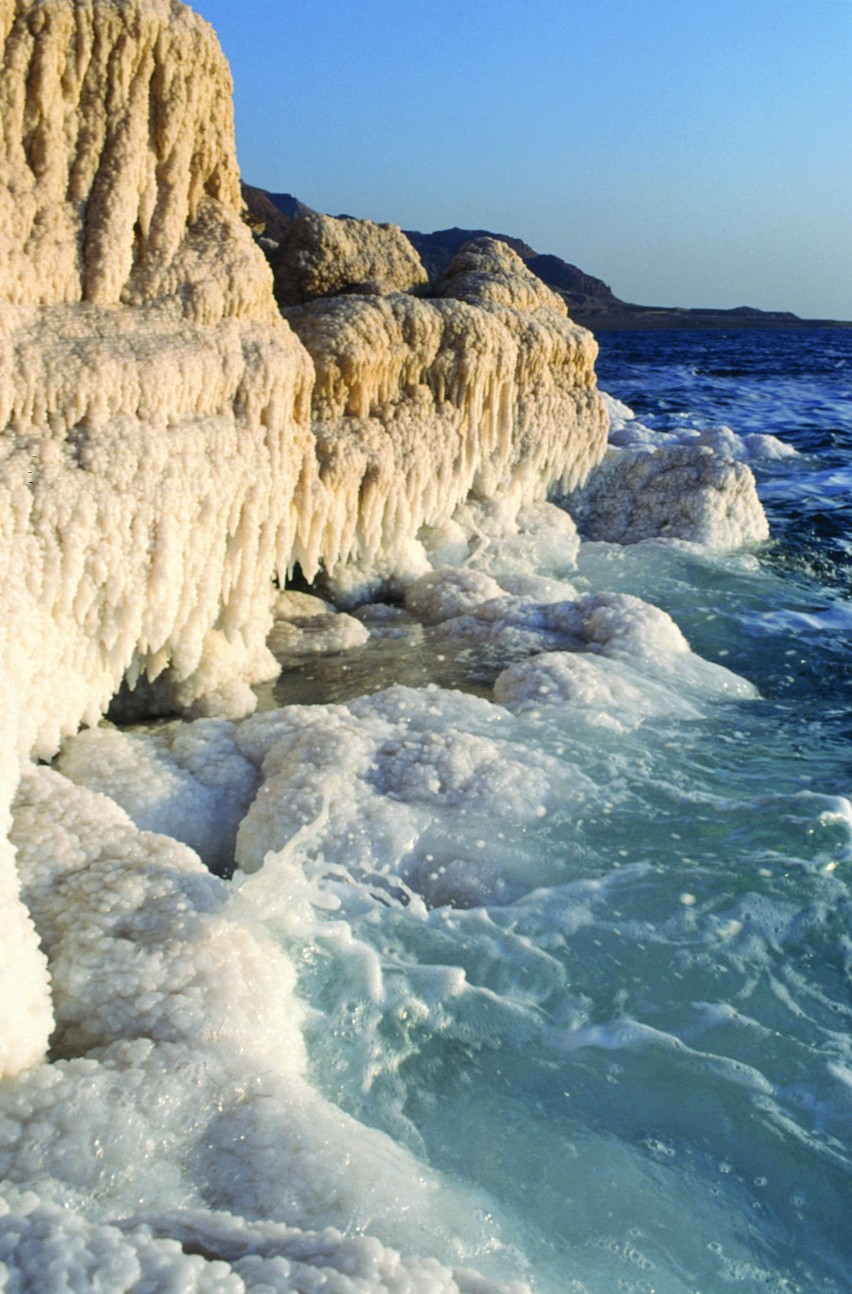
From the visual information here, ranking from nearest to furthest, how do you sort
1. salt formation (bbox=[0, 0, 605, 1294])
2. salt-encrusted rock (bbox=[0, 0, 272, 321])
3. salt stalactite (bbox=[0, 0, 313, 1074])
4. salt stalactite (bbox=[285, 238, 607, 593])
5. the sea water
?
salt formation (bbox=[0, 0, 605, 1294]), the sea water, salt stalactite (bbox=[0, 0, 313, 1074]), salt-encrusted rock (bbox=[0, 0, 272, 321]), salt stalactite (bbox=[285, 238, 607, 593])

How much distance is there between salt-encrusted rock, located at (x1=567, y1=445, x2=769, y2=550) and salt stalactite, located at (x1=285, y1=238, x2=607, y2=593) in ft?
0.95

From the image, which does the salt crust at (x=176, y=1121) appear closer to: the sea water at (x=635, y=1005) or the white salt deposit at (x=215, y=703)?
the white salt deposit at (x=215, y=703)

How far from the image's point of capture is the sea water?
95.0 inches

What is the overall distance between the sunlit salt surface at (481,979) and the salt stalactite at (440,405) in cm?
97

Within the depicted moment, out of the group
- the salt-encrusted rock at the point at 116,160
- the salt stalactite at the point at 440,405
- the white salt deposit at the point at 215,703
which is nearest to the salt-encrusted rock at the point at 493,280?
the salt stalactite at the point at 440,405

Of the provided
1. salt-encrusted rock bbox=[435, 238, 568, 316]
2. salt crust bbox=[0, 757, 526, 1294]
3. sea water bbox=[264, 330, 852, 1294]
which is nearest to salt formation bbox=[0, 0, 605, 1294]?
salt crust bbox=[0, 757, 526, 1294]

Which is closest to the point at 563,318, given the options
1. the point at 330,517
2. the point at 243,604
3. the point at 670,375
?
the point at 330,517

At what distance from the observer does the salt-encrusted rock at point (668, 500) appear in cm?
839

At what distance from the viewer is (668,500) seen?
8469mm

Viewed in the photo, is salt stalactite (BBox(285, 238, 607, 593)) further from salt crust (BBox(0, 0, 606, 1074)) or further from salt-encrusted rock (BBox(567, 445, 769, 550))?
salt-encrusted rock (BBox(567, 445, 769, 550))

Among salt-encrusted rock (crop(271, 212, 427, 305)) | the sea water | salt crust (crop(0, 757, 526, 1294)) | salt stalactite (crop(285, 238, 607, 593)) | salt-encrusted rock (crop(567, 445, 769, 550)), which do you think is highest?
salt-encrusted rock (crop(271, 212, 427, 305))

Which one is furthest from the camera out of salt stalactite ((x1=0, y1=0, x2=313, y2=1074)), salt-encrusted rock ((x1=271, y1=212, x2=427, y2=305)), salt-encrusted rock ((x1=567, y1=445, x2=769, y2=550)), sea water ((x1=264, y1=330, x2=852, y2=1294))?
salt-encrusted rock ((x1=567, y1=445, x2=769, y2=550))

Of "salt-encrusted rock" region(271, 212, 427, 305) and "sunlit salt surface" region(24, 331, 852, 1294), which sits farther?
"salt-encrusted rock" region(271, 212, 427, 305)

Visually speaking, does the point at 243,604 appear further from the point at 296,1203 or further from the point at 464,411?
the point at 296,1203
